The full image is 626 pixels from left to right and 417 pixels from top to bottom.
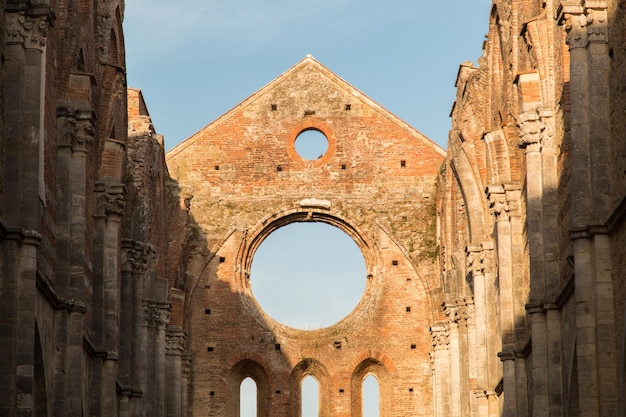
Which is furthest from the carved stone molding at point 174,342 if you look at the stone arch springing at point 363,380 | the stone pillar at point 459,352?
the stone pillar at point 459,352

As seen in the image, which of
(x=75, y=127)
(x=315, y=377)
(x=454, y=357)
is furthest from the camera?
(x=315, y=377)

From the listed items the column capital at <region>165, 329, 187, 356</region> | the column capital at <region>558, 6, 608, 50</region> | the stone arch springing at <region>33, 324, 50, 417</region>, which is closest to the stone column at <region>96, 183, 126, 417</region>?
the stone arch springing at <region>33, 324, 50, 417</region>

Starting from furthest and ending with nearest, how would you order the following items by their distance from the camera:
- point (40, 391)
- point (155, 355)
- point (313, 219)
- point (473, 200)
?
point (313, 219)
point (155, 355)
point (473, 200)
point (40, 391)

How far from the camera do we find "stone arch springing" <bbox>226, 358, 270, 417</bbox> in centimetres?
3409

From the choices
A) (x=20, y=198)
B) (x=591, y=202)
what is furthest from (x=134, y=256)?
(x=591, y=202)

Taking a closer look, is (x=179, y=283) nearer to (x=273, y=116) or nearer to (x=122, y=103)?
(x=273, y=116)

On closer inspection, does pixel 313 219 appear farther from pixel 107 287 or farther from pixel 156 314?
pixel 107 287

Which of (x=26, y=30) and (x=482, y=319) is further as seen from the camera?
(x=482, y=319)

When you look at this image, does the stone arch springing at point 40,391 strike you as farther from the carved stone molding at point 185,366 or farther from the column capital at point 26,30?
the carved stone molding at point 185,366

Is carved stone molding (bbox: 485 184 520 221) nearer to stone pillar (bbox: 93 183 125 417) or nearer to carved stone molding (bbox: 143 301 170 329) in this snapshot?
stone pillar (bbox: 93 183 125 417)

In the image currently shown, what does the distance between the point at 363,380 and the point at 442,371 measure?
8.64ft

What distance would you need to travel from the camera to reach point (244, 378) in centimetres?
3462

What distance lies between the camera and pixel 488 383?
2633cm

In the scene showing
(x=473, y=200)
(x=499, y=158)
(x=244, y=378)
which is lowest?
(x=244, y=378)
